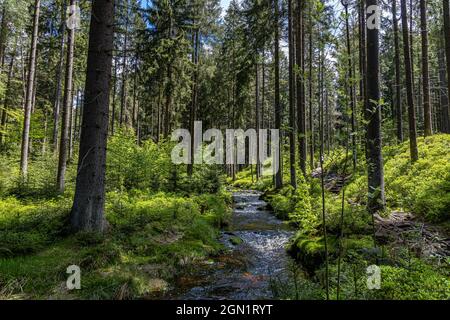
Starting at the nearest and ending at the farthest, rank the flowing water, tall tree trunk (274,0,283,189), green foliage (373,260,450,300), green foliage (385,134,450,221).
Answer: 1. green foliage (373,260,450,300)
2. the flowing water
3. green foliage (385,134,450,221)
4. tall tree trunk (274,0,283,189)

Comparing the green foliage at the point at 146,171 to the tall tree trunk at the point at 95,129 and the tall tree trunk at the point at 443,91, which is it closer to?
the tall tree trunk at the point at 95,129

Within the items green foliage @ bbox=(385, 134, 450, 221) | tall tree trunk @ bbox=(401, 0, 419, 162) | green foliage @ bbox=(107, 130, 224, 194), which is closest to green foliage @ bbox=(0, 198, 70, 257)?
green foliage @ bbox=(107, 130, 224, 194)

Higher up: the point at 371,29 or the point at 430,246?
the point at 371,29

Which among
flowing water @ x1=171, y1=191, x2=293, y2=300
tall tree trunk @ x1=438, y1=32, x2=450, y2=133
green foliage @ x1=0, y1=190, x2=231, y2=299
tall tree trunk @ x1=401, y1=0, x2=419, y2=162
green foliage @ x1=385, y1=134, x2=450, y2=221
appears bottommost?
flowing water @ x1=171, y1=191, x2=293, y2=300

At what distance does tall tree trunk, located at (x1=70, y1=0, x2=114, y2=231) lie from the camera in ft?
18.9

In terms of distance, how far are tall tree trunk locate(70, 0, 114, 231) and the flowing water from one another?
235cm

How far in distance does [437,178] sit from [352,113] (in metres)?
8.22

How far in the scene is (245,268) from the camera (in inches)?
247

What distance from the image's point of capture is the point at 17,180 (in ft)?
34.1

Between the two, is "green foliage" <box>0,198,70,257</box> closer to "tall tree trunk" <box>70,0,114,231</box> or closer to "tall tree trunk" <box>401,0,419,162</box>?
"tall tree trunk" <box>70,0,114,231</box>

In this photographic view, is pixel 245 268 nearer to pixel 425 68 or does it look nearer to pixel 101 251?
pixel 101 251

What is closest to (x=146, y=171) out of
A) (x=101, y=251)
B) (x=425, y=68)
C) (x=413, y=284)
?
(x=101, y=251)

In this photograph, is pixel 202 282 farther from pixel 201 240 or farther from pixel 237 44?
pixel 237 44

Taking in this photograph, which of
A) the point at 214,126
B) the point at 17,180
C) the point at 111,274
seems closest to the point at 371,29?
the point at 111,274
